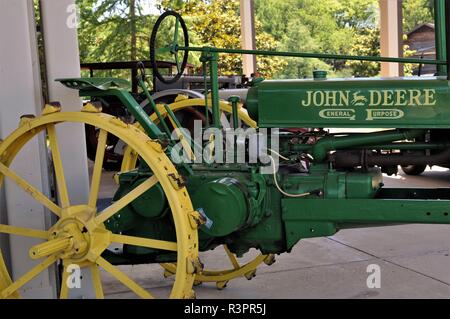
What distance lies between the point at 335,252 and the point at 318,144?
1.81 meters

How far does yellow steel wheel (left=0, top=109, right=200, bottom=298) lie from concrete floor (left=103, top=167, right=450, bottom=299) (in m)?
1.04

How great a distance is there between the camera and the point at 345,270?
12.8 feet

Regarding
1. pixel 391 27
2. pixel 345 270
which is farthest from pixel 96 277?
pixel 391 27

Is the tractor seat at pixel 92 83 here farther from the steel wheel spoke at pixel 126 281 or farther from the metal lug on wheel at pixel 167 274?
the metal lug on wheel at pixel 167 274

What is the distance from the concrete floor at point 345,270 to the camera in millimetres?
3461

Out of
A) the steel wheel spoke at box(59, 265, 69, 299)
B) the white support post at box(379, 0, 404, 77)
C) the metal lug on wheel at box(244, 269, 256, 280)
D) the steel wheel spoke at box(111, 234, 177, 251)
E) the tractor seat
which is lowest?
the metal lug on wheel at box(244, 269, 256, 280)

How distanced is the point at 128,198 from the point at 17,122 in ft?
3.03

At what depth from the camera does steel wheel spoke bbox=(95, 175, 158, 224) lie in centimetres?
248

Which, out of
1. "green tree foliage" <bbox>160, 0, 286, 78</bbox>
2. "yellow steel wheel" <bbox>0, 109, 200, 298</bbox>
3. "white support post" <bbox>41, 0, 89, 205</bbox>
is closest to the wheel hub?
"yellow steel wheel" <bbox>0, 109, 200, 298</bbox>

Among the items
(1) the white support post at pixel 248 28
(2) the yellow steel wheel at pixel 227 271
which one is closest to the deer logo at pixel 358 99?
(2) the yellow steel wheel at pixel 227 271

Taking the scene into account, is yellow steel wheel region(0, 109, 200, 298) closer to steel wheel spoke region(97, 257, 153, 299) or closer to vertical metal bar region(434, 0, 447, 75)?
steel wheel spoke region(97, 257, 153, 299)

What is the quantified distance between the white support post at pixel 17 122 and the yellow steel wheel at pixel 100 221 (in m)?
0.33
